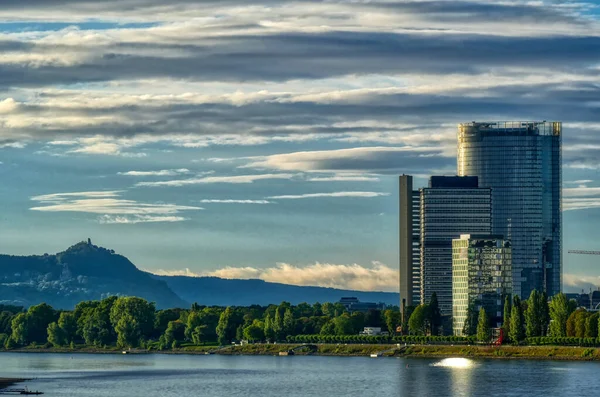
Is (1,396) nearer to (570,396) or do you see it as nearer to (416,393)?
(416,393)

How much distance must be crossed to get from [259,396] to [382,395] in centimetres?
1702

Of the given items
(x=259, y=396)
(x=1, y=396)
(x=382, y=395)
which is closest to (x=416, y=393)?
(x=382, y=395)

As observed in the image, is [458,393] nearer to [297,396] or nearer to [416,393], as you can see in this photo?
[416,393]

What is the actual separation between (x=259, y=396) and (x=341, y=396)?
39.1 feet

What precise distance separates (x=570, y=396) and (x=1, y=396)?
251ft

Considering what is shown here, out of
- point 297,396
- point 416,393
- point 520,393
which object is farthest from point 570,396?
point 297,396

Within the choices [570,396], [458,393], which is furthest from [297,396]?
[570,396]

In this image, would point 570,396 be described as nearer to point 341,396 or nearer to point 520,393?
point 520,393

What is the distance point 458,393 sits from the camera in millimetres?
198625

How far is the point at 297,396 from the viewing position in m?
198

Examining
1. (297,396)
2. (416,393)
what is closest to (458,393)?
(416,393)

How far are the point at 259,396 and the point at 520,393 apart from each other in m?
35.5

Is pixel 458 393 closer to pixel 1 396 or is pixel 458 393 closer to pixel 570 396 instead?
pixel 570 396

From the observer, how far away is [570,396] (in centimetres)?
18938
